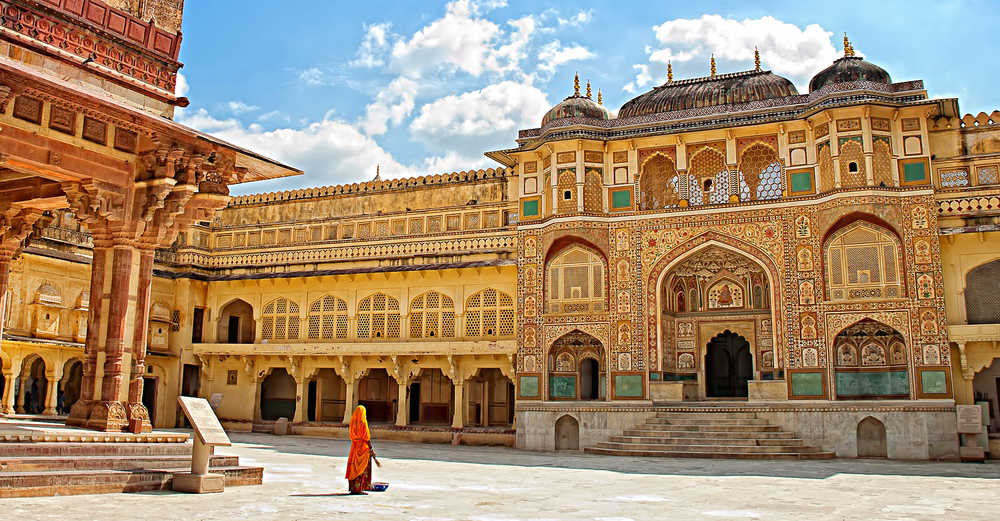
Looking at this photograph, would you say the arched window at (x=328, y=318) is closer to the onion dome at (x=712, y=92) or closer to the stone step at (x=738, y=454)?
the onion dome at (x=712, y=92)

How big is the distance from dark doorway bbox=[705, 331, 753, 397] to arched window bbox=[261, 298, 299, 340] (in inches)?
489

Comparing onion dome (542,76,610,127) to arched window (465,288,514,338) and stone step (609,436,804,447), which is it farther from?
stone step (609,436,804,447)

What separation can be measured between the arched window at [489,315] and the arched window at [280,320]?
19.4 feet

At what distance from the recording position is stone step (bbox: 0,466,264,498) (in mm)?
7750

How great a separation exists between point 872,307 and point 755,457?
446 centimetres

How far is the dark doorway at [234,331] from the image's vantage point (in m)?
28.4

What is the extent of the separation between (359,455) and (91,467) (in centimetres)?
276

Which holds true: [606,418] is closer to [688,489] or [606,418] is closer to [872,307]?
[872,307]

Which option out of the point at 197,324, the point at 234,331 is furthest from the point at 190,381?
the point at 234,331

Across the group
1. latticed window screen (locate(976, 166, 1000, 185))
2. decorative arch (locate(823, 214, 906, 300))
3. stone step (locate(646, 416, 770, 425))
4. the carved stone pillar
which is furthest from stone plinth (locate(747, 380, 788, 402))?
the carved stone pillar

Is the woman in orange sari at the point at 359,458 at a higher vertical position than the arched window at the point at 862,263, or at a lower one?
lower

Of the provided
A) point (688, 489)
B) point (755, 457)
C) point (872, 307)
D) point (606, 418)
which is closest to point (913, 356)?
point (872, 307)

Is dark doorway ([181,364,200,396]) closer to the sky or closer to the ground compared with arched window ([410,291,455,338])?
closer to the ground

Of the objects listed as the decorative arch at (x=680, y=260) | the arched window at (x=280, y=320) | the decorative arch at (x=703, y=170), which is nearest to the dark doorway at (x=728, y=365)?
the decorative arch at (x=680, y=260)
